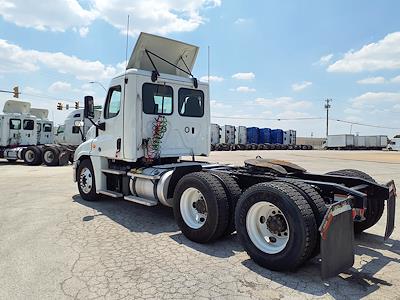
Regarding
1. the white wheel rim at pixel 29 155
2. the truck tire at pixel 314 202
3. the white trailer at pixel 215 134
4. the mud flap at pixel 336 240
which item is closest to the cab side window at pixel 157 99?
the truck tire at pixel 314 202

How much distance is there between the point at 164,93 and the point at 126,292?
4608mm

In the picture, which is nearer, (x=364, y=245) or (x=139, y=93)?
(x=364, y=245)

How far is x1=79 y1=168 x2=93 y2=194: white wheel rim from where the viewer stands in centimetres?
826

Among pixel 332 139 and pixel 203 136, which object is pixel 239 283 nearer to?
pixel 203 136

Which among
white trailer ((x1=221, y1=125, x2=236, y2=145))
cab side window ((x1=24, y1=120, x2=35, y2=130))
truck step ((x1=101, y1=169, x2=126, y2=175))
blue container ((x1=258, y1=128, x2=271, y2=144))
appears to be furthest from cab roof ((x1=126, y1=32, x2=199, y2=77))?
blue container ((x1=258, y1=128, x2=271, y2=144))

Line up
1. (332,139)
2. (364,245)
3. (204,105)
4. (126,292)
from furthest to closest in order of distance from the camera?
(332,139) < (204,105) < (364,245) < (126,292)

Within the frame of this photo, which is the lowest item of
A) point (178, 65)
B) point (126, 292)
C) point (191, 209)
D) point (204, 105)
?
point (126, 292)

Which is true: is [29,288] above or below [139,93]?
below

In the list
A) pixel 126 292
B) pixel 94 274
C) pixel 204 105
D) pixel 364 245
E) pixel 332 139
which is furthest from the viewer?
pixel 332 139

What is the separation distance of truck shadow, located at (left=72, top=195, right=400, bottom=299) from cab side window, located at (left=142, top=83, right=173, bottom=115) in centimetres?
215

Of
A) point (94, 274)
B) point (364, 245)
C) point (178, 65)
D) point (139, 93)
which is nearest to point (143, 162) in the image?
point (139, 93)

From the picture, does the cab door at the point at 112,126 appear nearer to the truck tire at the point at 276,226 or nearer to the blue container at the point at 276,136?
the truck tire at the point at 276,226

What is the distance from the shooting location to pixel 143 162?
7.30m

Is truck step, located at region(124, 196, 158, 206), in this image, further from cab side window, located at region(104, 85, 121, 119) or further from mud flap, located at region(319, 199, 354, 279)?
mud flap, located at region(319, 199, 354, 279)
